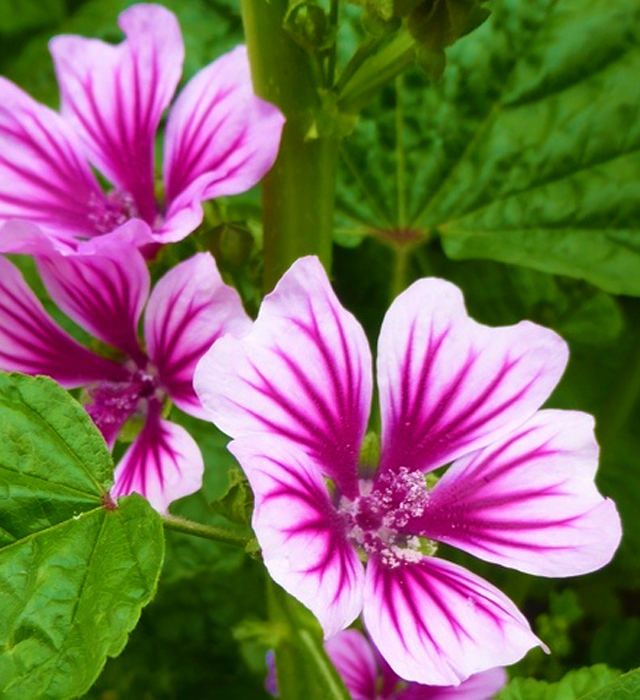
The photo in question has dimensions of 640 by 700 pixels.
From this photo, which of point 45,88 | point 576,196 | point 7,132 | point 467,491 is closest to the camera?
point 467,491

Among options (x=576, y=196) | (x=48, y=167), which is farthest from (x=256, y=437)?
(x=576, y=196)

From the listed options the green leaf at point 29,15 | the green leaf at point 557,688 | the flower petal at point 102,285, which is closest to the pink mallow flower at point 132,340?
the flower petal at point 102,285

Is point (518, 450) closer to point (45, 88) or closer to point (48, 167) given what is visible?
point (48, 167)

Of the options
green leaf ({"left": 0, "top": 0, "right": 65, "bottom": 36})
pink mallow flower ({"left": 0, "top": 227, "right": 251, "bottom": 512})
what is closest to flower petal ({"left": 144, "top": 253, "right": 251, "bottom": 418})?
pink mallow flower ({"left": 0, "top": 227, "right": 251, "bottom": 512})

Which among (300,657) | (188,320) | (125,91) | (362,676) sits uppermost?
(125,91)

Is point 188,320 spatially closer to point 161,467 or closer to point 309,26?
point 161,467

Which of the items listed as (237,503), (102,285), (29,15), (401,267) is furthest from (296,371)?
(29,15)
